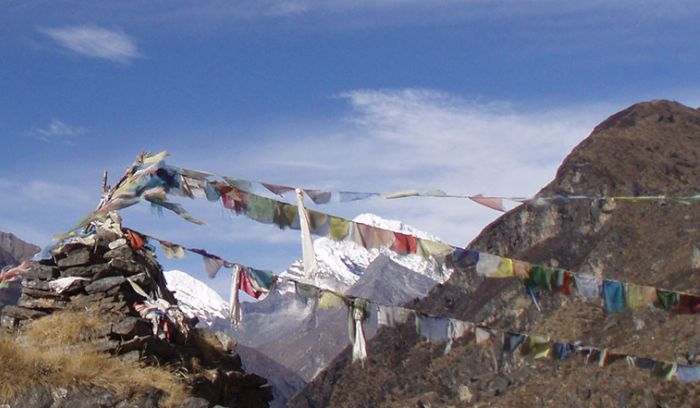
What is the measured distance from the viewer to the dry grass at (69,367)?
12812 millimetres

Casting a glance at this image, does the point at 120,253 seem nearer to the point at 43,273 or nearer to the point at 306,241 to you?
the point at 43,273

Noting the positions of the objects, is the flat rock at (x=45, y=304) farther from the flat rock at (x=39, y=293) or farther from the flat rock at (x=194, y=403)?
the flat rock at (x=194, y=403)

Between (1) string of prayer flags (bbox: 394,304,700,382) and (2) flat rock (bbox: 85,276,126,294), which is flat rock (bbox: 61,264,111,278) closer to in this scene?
(2) flat rock (bbox: 85,276,126,294)

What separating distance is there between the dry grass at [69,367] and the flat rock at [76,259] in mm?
1502

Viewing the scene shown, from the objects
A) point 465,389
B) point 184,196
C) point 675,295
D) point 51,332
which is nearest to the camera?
point 51,332

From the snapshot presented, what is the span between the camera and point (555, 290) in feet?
49.6

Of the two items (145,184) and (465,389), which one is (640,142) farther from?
(145,184)

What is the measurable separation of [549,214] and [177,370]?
155283 mm

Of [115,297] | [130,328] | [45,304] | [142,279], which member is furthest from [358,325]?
[45,304]

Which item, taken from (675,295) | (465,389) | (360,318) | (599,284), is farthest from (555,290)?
(465,389)

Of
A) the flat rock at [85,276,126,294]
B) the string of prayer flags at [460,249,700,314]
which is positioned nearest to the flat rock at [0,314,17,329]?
the flat rock at [85,276,126,294]

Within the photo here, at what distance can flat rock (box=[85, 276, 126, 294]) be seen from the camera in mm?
15500

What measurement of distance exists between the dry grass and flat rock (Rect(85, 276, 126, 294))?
105cm

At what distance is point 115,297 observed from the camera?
1541 centimetres
